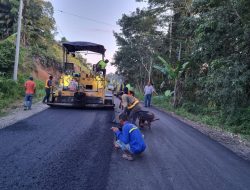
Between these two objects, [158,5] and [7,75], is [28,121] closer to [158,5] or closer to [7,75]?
[7,75]

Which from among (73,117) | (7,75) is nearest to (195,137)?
(73,117)

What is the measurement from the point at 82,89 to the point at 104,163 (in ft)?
36.6

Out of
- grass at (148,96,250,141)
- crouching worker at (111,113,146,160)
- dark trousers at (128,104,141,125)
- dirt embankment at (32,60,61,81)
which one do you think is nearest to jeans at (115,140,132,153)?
crouching worker at (111,113,146,160)

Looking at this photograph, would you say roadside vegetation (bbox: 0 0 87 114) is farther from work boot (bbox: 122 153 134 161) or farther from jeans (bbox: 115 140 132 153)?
work boot (bbox: 122 153 134 161)

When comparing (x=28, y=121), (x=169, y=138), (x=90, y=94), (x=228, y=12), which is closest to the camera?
(x=169, y=138)

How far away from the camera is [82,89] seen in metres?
18.2

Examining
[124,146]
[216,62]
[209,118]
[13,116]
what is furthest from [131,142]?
Result: [209,118]

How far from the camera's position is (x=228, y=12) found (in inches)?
548

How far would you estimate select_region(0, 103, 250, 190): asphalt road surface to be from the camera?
6.14 metres

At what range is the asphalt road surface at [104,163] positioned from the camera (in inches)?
242

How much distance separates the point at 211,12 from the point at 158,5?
39.9 ft

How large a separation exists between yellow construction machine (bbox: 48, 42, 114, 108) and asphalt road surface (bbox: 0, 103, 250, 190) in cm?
624

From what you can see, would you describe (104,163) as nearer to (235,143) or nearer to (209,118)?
(235,143)

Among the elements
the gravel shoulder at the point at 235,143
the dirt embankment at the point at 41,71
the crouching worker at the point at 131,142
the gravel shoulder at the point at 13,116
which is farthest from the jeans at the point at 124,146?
the dirt embankment at the point at 41,71
